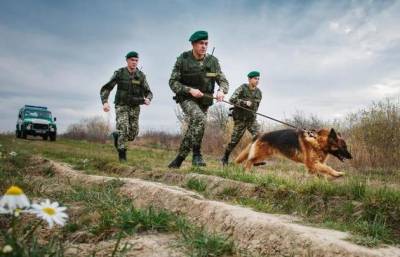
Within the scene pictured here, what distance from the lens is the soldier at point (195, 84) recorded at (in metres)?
8.89

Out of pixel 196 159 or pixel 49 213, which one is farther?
pixel 196 159

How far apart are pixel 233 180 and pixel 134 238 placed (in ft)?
11.0

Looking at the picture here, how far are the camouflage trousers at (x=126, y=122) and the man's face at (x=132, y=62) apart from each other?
37.0 inches

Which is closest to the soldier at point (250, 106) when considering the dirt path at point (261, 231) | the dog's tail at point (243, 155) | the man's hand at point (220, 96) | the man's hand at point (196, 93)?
the dog's tail at point (243, 155)

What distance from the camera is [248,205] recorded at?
548 centimetres

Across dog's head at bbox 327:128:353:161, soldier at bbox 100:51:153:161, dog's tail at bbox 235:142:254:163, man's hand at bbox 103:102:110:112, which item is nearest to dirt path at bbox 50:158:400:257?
dog's head at bbox 327:128:353:161

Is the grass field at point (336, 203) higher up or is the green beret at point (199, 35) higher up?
the green beret at point (199, 35)

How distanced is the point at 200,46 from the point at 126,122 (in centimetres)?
310

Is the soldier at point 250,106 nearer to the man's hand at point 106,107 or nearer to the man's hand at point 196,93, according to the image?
the man's hand at point 106,107

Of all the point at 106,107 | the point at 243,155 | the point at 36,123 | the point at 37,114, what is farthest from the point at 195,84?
the point at 37,114

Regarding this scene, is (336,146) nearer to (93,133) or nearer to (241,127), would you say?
(241,127)

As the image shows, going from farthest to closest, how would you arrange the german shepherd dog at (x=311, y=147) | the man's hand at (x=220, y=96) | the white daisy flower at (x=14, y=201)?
the man's hand at (x=220, y=96), the german shepherd dog at (x=311, y=147), the white daisy flower at (x=14, y=201)

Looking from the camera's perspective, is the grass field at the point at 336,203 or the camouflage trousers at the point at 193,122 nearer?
the grass field at the point at 336,203

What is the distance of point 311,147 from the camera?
8164mm
